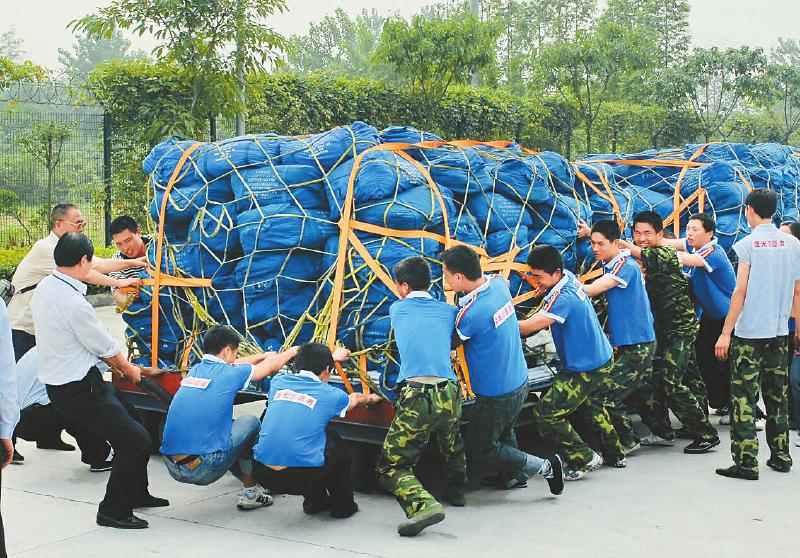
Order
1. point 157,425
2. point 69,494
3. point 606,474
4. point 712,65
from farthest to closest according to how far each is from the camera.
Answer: point 712,65
point 157,425
point 606,474
point 69,494

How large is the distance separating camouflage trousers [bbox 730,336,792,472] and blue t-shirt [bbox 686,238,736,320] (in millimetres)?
918

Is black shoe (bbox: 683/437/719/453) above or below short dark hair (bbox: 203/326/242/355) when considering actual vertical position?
below

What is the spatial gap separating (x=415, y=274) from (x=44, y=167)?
34.2ft

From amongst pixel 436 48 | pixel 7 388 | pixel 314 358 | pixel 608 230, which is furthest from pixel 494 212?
pixel 436 48

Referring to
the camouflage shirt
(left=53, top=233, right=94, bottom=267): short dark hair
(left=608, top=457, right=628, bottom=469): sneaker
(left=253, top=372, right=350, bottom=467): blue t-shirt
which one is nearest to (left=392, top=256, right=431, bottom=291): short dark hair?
(left=253, top=372, right=350, bottom=467): blue t-shirt

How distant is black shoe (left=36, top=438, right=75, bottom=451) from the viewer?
22.1 feet

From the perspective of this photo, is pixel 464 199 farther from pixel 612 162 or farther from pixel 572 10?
pixel 572 10

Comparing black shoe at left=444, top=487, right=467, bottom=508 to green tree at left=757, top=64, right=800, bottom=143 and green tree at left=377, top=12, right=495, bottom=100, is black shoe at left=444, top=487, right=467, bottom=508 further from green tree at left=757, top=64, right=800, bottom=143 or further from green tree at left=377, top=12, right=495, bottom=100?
green tree at left=757, top=64, right=800, bottom=143

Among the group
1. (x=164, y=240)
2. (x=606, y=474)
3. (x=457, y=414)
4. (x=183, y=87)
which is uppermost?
(x=183, y=87)

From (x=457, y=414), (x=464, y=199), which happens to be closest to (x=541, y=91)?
(x=464, y=199)

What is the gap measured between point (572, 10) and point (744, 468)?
24.5 m

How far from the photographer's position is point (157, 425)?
680 centimetres

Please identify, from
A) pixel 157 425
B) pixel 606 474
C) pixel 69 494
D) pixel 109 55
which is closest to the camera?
pixel 69 494

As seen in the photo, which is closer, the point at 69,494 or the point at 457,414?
the point at 457,414
